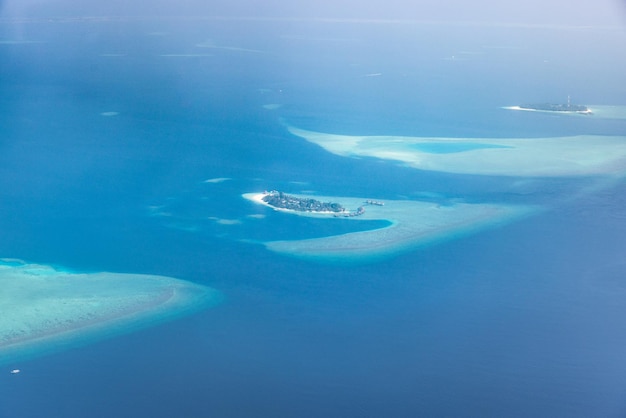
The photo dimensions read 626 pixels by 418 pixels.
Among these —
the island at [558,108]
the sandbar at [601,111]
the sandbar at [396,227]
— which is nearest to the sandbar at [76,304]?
the sandbar at [396,227]

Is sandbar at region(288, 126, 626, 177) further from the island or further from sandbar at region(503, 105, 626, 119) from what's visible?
the island

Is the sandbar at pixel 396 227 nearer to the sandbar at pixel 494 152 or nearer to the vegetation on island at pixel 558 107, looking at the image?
the sandbar at pixel 494 152

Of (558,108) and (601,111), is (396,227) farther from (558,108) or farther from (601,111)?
(601,111)

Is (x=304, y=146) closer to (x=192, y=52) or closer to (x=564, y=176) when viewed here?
(x=564, y=176)

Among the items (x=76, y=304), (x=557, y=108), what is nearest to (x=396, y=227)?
(x=76, y=304)

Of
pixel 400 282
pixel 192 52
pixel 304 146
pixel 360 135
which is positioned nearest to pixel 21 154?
pixel 304 146

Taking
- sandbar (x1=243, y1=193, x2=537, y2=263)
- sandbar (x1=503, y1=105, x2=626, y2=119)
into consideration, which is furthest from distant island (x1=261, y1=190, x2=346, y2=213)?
sandbar (x1=503, y1=105, x2=626, y2=119)
